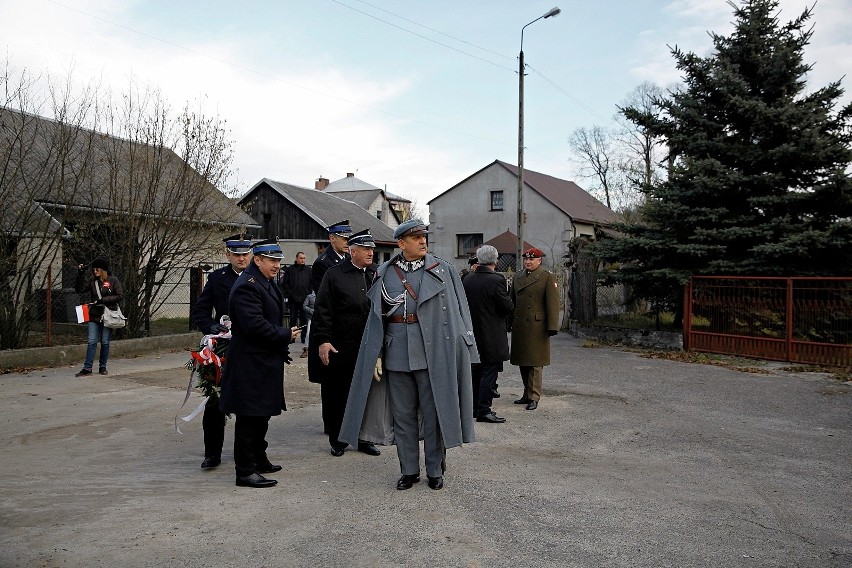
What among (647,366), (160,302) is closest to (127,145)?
(160,302)

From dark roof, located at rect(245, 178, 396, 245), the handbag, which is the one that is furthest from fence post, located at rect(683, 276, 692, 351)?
dark roof, located at rect(245, 178, 396, 245)

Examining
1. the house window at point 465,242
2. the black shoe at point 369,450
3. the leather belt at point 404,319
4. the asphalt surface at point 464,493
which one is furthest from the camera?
the house window at point 465,242

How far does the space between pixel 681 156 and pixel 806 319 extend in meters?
4.87

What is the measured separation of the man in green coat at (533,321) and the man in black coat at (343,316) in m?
2.68

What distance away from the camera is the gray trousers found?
545 centimetres

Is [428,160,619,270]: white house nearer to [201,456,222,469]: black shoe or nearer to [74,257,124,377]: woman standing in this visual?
[74,257,124,377]: woman standing

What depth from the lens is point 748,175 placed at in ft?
49.8

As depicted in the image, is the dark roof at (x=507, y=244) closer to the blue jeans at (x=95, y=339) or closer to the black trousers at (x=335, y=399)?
the blue jeans at (x=95, y=339)

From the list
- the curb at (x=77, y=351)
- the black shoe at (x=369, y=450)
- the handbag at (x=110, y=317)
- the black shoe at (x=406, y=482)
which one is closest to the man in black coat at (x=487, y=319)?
the black shoe at (x=369, y=450)

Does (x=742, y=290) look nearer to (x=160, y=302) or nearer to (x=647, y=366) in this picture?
(x=647, y=366)

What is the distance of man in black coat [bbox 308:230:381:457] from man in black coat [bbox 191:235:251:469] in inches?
29.9

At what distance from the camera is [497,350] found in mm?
8203

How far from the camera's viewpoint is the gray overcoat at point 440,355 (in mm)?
5410

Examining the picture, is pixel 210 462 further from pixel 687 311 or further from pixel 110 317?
pixel 687 311
